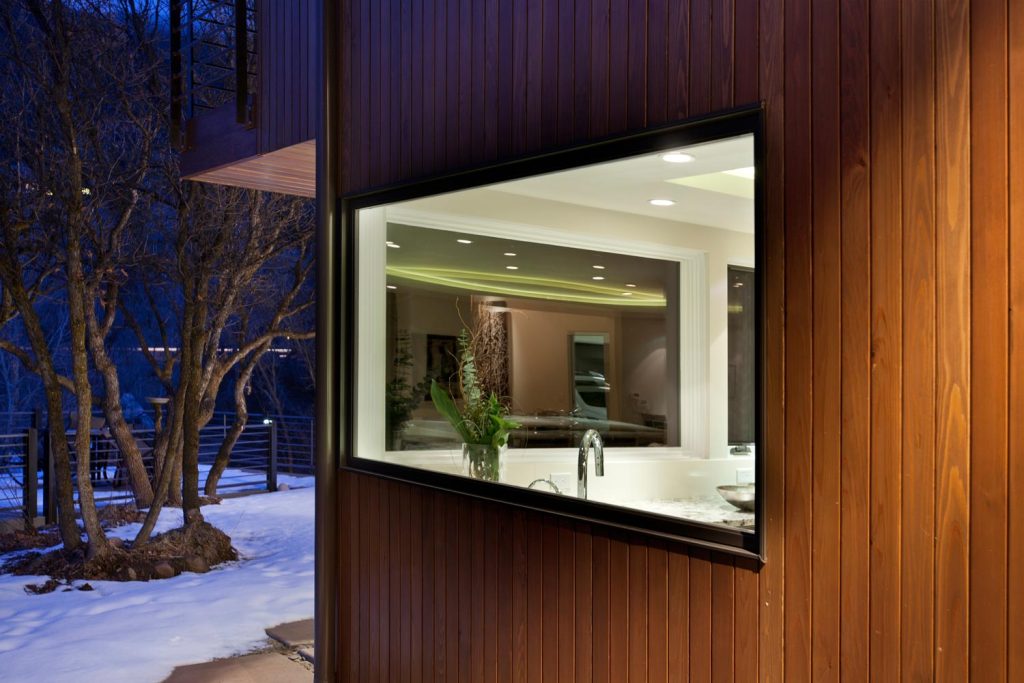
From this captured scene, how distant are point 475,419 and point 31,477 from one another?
6.42 meters

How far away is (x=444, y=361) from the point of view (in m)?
3.64

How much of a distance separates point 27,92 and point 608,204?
19.0 ft

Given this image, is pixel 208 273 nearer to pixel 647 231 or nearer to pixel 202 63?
pixel 202 63

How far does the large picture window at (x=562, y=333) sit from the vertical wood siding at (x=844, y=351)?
0.27 m

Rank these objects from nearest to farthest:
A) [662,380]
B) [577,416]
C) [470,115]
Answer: [470,115]
[577,416]
[662,380]

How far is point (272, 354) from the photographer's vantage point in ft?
47.6

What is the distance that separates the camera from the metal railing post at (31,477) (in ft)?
26.8

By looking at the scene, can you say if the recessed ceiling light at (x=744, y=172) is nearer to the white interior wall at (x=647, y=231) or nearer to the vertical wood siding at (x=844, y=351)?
the vertical wood siding at (x=844, y=351)

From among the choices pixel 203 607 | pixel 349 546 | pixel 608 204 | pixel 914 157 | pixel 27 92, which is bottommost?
pixel 203 607

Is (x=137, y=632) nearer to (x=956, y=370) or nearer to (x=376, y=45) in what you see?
(x=376, y=45)

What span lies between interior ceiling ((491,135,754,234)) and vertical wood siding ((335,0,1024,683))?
0.23 metres

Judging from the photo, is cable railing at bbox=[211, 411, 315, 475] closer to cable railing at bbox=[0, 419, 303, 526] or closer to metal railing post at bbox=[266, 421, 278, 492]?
cable railing at bbox=[0, 419, 303, 526]

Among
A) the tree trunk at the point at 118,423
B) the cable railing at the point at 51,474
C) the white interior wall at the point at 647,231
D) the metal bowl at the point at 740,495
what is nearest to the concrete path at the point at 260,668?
the white interior wall at the point at 647,231

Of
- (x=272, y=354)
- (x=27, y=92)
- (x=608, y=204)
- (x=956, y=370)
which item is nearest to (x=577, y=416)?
(x=608, y=204)
